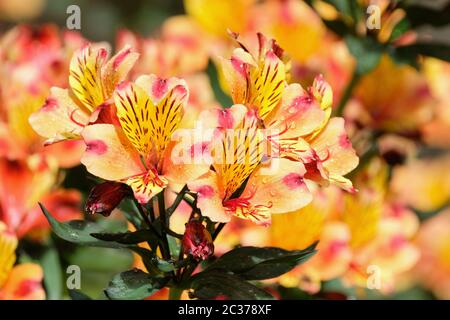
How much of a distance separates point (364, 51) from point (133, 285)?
0.52m

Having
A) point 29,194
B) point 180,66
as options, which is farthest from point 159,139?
point 180,66

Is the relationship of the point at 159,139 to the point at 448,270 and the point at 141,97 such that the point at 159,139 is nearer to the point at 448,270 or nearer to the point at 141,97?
the point at 141,97

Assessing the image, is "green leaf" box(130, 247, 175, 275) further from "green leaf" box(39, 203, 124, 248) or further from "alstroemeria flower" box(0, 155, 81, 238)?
"alstroemeria flower" box(0, 155, 81, 238)

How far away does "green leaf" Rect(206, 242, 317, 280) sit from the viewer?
31.7 inches

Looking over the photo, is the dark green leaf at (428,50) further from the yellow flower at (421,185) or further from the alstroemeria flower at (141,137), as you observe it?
the alstroemeria flower at (141,137)

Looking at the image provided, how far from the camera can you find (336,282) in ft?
3.77

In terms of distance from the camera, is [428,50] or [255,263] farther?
[428,50]

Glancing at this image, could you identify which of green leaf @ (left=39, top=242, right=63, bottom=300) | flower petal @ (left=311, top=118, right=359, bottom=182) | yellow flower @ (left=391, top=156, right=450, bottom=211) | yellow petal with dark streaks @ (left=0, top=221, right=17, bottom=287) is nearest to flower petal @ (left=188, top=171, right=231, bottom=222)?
flower petal @ (left=311, top=118, right=359, bottom=182)

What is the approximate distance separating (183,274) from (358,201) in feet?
1.32

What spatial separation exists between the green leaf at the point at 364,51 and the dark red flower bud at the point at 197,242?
0.46m

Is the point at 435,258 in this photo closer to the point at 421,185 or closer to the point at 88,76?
the point at 421,185

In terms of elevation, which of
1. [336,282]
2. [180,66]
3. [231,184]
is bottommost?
[336,282]

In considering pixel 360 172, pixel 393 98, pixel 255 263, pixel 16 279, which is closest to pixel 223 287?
pixel 255 263

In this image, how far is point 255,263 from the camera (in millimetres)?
806
